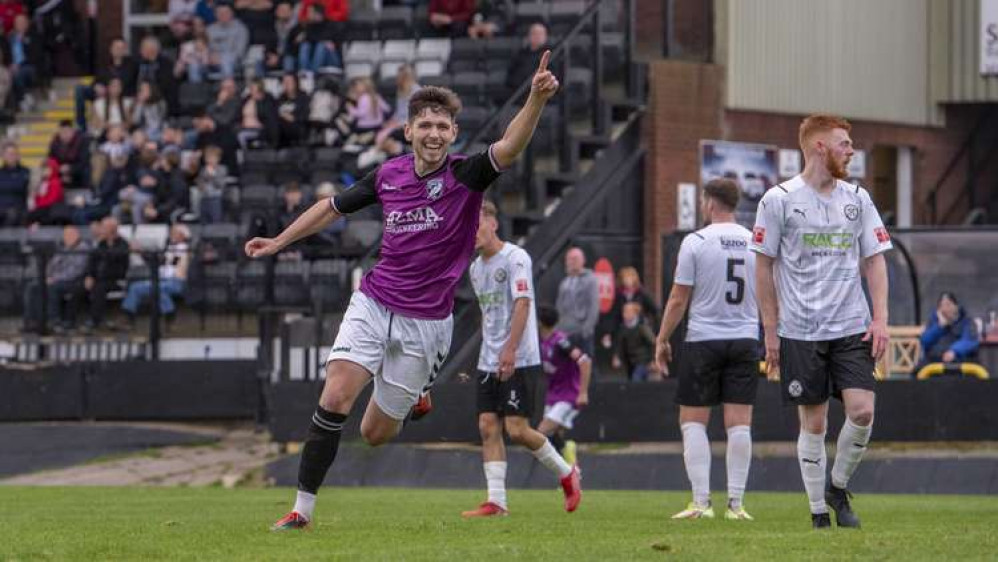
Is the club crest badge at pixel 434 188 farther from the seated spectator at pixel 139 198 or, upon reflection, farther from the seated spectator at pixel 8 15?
the seated spectator at pixel 8 15

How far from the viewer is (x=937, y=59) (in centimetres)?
3506

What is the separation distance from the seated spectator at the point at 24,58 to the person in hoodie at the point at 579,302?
1290 cm

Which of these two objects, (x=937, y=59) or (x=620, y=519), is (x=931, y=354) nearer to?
(x=620, y=519)

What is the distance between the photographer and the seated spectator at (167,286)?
27062mm

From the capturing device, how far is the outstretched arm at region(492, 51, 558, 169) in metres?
10.7

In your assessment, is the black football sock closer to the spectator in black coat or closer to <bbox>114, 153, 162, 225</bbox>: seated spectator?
<bbox>114, 153, 162, 225</bbox>: seated spectator

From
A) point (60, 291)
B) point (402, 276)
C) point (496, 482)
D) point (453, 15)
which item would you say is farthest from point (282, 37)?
point (402, 276)

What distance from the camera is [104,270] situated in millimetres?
27281

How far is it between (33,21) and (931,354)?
58.0 ft

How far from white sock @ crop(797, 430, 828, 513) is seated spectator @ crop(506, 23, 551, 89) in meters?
16.1

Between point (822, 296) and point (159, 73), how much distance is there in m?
21.3

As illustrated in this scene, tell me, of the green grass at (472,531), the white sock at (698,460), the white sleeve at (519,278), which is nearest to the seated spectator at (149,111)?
the green grass at (472,531)

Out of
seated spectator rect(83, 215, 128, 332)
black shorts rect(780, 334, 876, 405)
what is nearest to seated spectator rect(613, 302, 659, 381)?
seated spectator rect(83, 215, 128, 332)

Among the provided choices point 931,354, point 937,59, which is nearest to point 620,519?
point 931,354
